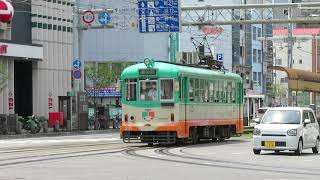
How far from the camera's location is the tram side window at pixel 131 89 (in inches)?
1238

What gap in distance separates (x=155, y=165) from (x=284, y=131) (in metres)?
6.21

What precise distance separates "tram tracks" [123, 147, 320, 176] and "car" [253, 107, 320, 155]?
8.46 feet

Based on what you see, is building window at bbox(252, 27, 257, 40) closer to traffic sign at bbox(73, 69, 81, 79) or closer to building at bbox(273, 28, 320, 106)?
building at bbox(273, 28, 320, 106)

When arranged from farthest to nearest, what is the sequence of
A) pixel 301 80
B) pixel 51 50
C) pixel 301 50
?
pixel 301 50 → pixel 51 50 → pixel 301 80

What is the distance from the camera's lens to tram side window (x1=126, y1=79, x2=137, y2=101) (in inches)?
1238

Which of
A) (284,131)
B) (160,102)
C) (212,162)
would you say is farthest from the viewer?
(160,102)

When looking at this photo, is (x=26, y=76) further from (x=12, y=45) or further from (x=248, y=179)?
(x=248, y=179)

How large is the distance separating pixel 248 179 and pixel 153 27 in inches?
1316

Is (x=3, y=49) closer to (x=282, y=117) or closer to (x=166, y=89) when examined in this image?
(x=166, y=89)

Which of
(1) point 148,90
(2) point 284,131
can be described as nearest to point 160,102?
(1) point 148,90

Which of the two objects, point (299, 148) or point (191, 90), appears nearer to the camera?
point (299, 148)

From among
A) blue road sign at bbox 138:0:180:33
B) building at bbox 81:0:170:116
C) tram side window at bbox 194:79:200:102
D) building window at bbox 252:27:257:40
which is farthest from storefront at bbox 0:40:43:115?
building window at bbox 252:27:257:40

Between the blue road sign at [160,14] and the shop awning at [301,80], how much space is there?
395 inches

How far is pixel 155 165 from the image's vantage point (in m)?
21.4
